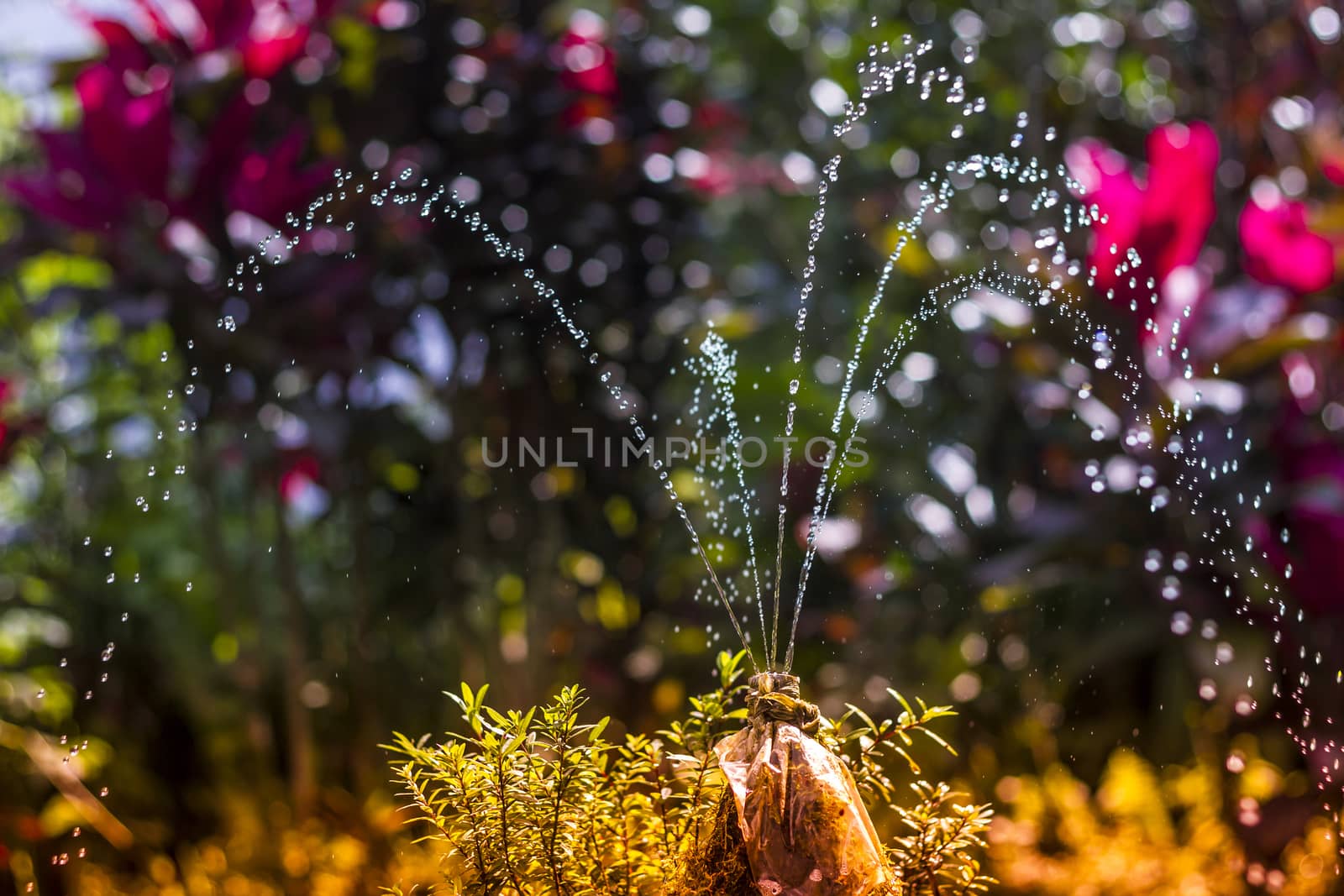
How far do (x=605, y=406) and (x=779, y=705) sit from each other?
933 millimetres

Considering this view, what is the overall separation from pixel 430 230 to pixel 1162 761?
4.10 feet

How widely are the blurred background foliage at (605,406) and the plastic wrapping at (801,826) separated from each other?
2.34 feet

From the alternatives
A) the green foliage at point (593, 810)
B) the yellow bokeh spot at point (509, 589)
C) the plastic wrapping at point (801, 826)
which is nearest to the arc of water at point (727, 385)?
the yellow bokeh spot at point (509, 589)

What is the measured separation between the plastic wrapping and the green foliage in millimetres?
34

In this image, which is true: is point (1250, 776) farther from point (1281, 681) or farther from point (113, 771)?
point (113, 771)

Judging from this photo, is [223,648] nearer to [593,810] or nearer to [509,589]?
[509,589]

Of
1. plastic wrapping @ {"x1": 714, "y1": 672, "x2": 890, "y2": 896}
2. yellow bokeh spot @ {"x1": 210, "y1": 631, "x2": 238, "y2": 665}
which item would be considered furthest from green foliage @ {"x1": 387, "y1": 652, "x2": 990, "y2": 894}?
yellow bokeh spot @ {"x1": 210, "y1": 631, "x2": 238, "y2": 665}

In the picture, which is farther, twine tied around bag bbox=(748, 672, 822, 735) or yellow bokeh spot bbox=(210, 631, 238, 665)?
yellow bokeh spot bbox=(210, 631, 238, 665)

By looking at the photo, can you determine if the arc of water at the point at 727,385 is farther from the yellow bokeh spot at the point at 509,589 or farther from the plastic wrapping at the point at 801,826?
the plastic wrapping at the point at 801,826

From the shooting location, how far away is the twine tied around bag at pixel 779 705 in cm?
57

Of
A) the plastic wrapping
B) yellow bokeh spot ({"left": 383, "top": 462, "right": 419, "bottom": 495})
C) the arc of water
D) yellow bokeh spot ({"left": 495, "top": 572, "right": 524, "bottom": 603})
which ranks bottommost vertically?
yellow bokeh spot ({"left": 495, "top": 572, "right": 524, "bottom": 603})

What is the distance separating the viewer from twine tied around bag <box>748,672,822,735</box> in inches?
22.4

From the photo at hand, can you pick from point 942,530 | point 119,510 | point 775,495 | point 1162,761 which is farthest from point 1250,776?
point 119,510

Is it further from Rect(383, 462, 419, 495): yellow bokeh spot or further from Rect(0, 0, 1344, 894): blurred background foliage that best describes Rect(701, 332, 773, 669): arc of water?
Rect(383, 462, 419, 495): yellow bokeh spot
